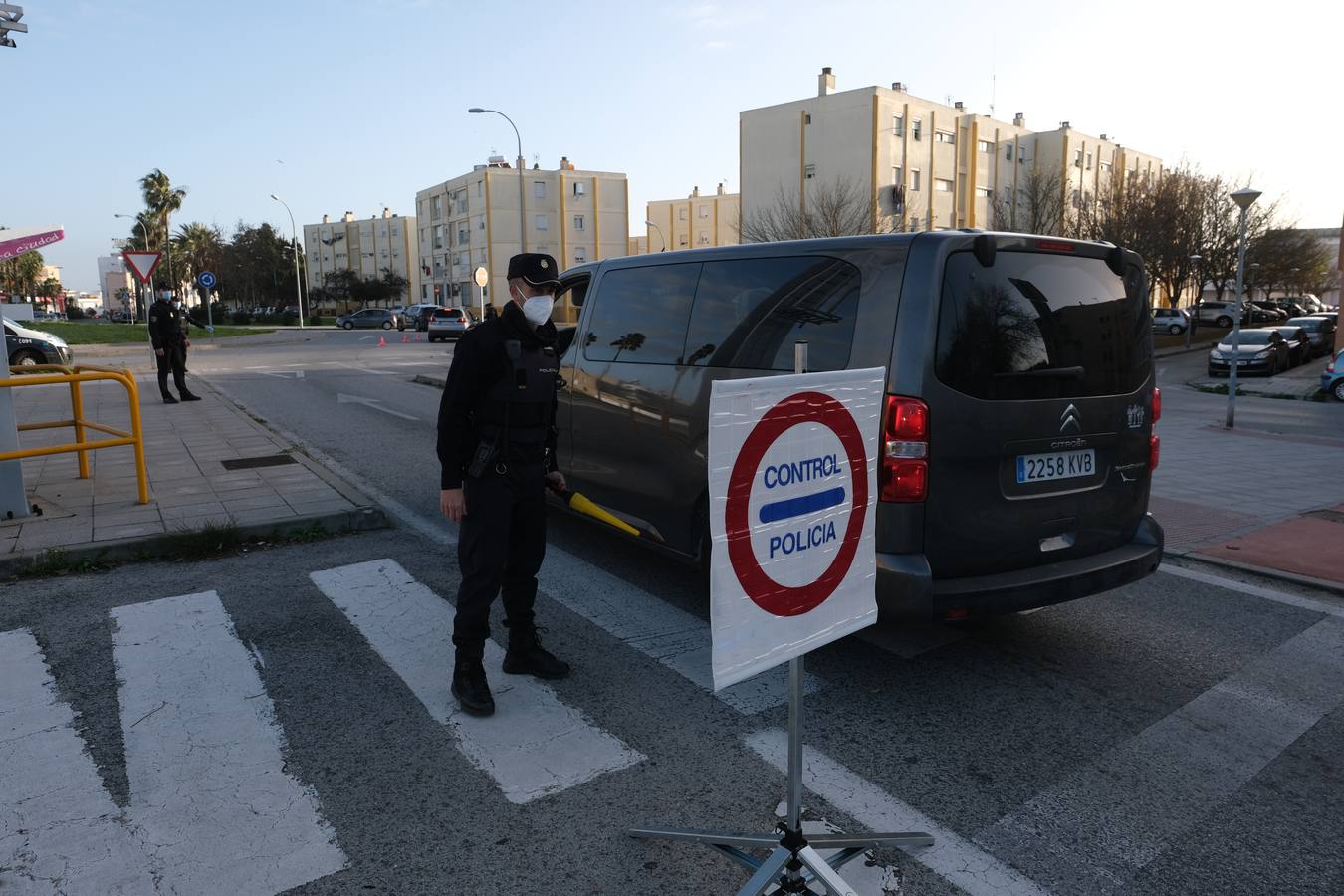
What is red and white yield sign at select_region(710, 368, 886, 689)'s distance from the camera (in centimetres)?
232

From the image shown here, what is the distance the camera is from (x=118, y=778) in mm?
3213

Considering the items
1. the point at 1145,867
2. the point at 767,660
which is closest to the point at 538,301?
the point at 767,660

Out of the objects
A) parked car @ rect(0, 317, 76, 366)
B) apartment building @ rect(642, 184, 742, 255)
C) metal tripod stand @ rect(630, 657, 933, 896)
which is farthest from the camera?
apartment building @ rect(642, 184, 742, 255)

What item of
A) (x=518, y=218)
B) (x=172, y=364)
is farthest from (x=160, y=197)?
(x=172, y=364)

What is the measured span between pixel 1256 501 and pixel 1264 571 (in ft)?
9.79

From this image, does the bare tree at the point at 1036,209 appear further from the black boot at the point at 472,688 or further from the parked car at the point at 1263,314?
the black boot at the point at 472,688

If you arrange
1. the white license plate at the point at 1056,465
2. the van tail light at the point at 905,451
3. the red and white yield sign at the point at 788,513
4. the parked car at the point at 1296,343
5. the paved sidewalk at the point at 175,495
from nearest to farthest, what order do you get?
the red and white yield sign at the point at 788,513, the van tail light at the point at 905,451, the white license plate at the point at 1056,465, the paved sidewalk at the point at 175,495, the parked car at the point at 1296,343

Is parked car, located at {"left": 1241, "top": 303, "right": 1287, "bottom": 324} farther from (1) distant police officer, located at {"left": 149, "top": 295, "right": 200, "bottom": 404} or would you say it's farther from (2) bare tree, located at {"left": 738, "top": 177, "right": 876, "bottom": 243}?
(1) distant police officer, located at {"left": 149, "top": 295, "right": 200, "bottom": 404}

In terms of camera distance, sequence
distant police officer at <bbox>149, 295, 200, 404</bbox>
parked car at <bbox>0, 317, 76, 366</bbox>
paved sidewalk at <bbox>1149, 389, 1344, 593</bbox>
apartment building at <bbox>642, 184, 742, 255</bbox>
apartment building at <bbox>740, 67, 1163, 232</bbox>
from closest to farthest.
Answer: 1. paved sidewalk at <bbox>1149, 389, 1344, 593</bbox>
2. distant police officer at <bbox>149, 295, 200, 404</bbox>
3. parked car at <bbox>0, 317, 76, 366</bbox>
4. apartment building at <bbox>740, 67, 1163, 232</bbox>
5. apartment building at <bbox>642, 184, 742, 255</bbox>

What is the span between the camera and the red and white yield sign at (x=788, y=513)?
2.32 meters

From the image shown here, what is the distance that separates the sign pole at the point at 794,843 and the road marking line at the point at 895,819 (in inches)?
3.4

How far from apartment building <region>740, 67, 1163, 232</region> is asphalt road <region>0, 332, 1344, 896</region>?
51.9 meters

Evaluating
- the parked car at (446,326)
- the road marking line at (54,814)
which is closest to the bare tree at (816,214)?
the parked car at (446,326)

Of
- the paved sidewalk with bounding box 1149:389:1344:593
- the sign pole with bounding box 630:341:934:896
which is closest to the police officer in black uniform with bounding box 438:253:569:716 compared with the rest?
the sign pole with bounding box 630:341:934:896
